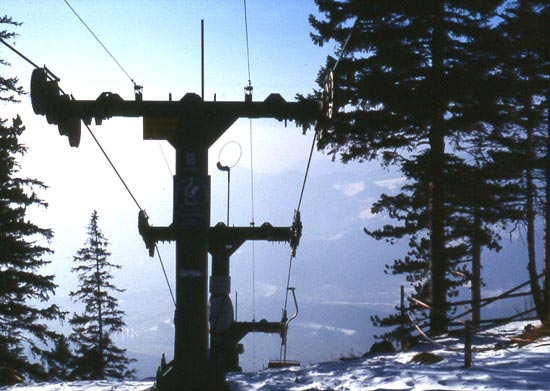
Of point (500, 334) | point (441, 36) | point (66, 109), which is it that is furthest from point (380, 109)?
point (66, 109)

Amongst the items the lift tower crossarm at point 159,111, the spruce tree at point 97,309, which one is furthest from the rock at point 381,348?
the spruce tree at point 97,309

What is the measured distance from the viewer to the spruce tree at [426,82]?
52.1 ft

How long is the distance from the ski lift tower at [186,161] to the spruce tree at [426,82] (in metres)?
7.61

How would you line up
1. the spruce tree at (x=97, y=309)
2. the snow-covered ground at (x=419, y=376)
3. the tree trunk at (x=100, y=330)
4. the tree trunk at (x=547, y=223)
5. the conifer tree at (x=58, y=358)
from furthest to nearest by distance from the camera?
the spruce tree at (x=97, y=309) < the tree trunk at (x=100, y=330) < the conifer tree at (x=58, y=358) < the tree trunk at (x=547, y=223) < the snow-covered ground at (x=419, y=376)

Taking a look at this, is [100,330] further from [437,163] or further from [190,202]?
[190,202]

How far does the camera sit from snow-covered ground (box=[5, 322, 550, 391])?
8.62 meters

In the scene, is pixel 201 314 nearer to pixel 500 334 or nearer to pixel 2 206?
pixel 500 334

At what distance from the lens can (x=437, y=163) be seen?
16109mm

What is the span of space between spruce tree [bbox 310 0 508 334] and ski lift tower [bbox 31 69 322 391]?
761 centimetres

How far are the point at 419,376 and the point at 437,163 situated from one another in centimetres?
803

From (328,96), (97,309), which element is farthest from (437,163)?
(97,309)

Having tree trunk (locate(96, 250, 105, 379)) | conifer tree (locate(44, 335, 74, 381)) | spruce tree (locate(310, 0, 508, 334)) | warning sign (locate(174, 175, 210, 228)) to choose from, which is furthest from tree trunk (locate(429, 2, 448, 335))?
tree trunk (locate(96, 250, 105, 379))

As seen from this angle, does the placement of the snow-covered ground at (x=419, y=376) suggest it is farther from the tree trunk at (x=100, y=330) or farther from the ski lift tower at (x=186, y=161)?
the tree trunk at (x=100, y=330)

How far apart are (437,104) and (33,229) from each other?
15874 millimetres
